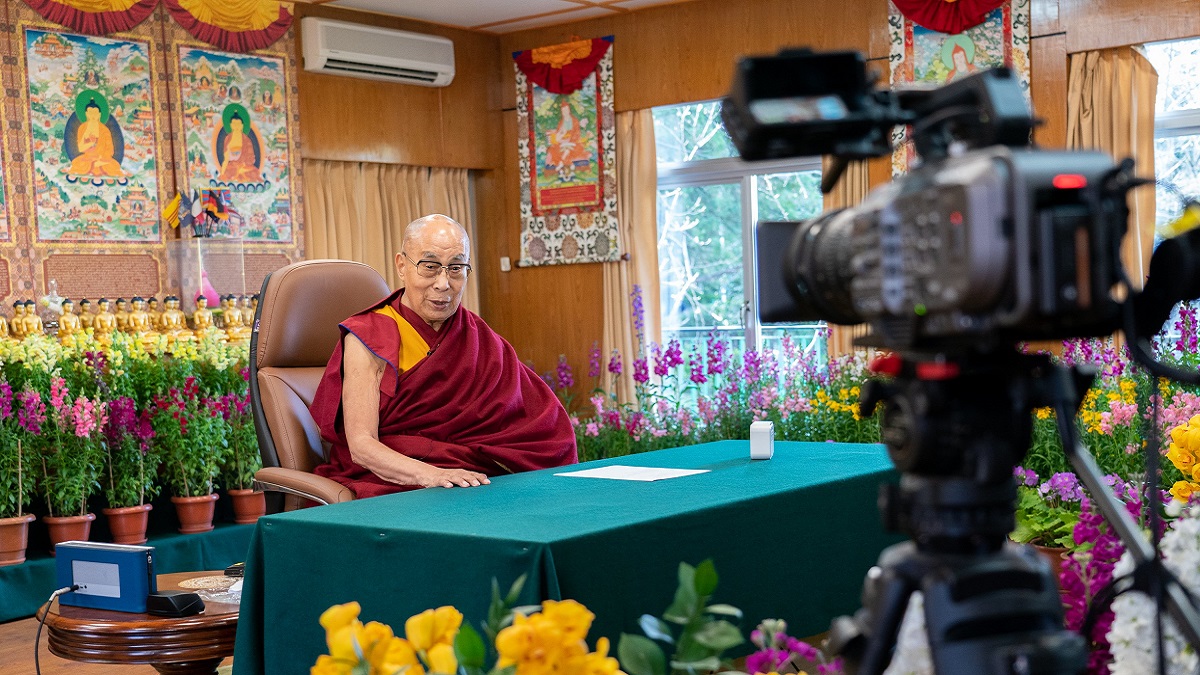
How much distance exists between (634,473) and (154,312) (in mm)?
3966

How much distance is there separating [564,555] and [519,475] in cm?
97

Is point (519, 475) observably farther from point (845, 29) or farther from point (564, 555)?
point (845, 29)

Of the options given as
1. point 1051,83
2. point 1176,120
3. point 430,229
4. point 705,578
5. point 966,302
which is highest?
point 1051,83

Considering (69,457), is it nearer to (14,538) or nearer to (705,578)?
(14,538)

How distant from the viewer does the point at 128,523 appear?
16.1 feet

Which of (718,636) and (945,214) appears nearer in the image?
(945,214)

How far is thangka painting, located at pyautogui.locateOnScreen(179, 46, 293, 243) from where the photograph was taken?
6383 mm

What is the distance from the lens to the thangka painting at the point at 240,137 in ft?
20.9

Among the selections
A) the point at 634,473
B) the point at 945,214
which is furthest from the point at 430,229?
the point at 945,214

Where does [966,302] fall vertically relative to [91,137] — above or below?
below

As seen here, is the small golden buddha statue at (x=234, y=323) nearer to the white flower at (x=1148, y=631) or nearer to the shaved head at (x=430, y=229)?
the shaved head at (x=430, y=229)

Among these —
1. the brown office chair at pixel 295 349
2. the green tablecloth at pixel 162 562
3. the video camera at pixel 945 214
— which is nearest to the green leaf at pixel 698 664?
the video camera at pixel 945 214

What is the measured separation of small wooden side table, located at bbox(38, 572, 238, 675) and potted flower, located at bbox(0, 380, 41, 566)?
2.29m

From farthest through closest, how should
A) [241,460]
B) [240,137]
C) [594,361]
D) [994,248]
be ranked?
1. [594,361]
2. [240,137]
3. [241,460]
4. [994,248]
